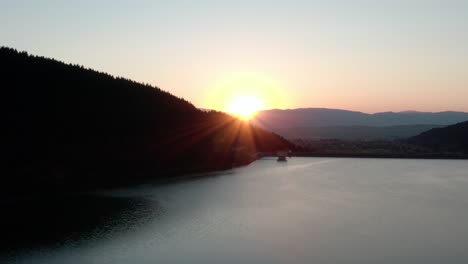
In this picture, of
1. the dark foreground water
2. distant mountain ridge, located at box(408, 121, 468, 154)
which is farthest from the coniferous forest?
distant mountain ridge, located at box(408, 121, 468, 154)

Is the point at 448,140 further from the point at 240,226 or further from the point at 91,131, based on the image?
the point at 240,226

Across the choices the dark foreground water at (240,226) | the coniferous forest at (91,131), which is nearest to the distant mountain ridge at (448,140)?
the coniferous forest at (91,131)

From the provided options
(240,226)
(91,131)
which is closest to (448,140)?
(91,131)

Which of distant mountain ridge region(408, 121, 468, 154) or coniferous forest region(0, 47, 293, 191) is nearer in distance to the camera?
coniferous forest region(0, 47, 293, 191)

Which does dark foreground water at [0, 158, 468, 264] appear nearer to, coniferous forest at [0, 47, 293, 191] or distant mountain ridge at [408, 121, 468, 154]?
coniferous forest at [0, 47, 293, 191]

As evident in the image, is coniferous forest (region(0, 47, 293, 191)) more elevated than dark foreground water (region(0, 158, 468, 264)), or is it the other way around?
coniferous forest (region(0, 47, 293, 191))
